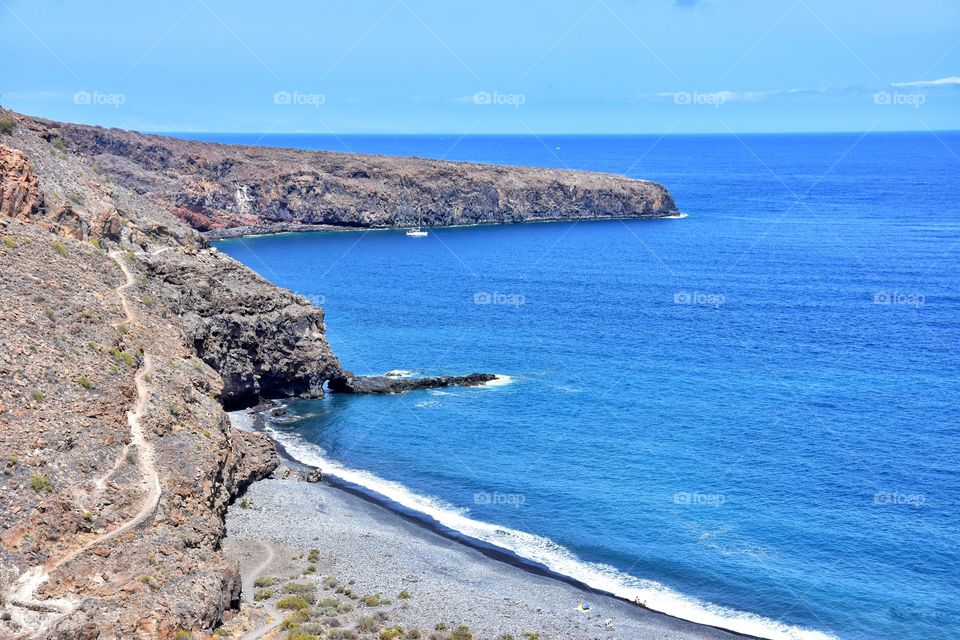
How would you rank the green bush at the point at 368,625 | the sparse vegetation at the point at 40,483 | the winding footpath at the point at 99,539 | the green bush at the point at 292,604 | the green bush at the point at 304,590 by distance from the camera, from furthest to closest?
the green bush at the point at 304,590
the green bush at the point at 292,604
the green bush at the point at 368,625
the sparse vegetation at the point at 40,483
the winding footpath at the point at 99,539

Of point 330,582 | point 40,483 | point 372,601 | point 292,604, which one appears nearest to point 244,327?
point 330,582

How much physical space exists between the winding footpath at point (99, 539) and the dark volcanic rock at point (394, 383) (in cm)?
2476

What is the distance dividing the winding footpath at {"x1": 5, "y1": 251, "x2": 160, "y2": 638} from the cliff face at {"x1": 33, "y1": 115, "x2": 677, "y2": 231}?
116009 mm

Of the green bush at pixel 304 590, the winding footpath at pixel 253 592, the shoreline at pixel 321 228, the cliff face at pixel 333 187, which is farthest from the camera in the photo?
the cliff face at pixel 333 187

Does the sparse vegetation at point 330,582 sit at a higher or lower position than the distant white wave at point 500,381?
lower

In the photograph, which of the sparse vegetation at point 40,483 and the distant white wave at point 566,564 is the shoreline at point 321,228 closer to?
the distant white wave at point 566,564

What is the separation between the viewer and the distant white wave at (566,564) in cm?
3878

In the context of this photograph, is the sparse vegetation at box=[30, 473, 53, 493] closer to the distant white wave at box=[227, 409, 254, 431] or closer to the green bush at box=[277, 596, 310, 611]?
the green bush at box=[277, 596, 310, 611]

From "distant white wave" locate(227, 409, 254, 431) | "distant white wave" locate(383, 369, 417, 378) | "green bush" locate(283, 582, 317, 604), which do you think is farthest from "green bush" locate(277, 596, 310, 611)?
"distant white wave" locate(383, 369, 417, 378)

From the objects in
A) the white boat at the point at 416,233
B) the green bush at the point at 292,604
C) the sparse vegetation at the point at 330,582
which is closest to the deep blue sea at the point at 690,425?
the sparse vegetation at the point at 330,582

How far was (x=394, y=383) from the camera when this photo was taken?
231ft

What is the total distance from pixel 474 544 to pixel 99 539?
19639 millimetres

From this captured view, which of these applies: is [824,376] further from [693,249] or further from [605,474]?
[693,249]

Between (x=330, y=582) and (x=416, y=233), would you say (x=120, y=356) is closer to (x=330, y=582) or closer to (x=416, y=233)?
(x=330, y=582)
